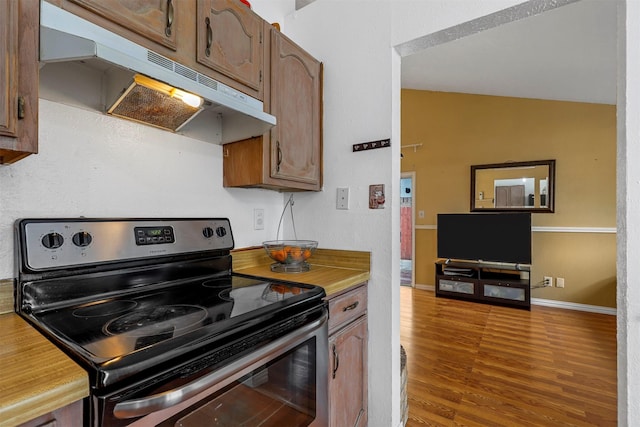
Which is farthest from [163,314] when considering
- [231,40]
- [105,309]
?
[231,40]

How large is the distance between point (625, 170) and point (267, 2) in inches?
75.8

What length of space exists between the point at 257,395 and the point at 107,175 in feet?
3.13

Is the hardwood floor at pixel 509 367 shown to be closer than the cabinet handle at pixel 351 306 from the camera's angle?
No

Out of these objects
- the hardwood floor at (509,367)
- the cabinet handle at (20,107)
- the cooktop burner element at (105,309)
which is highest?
the cabinet handle at (20,107)

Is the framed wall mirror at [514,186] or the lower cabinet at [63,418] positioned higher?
the framed wall mirror at [514,186]

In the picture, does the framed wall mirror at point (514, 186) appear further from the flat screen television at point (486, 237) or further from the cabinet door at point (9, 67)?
the cabinet door at point (9, 67)

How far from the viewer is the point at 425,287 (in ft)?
16.0

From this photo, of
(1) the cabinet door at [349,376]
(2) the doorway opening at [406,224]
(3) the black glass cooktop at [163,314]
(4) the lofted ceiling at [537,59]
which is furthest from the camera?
(2) the doorway opening at [406,224]

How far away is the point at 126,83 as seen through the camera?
0.96m

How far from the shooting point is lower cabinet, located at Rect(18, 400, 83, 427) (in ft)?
1.73

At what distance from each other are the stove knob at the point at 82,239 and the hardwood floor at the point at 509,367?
183cm

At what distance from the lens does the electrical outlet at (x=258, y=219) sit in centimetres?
178

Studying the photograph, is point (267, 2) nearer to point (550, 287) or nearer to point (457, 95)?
point (457, 95)
